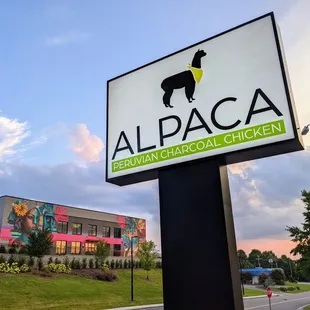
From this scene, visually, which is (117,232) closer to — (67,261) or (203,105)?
(67,261)

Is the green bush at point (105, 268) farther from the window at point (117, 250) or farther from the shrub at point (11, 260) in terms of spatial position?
the shrub at point (11, 260)

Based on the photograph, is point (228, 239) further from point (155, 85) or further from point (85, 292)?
point (85, 292)

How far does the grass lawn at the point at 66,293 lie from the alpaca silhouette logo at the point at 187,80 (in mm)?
22448

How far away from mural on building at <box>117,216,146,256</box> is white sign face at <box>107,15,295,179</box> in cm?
5271

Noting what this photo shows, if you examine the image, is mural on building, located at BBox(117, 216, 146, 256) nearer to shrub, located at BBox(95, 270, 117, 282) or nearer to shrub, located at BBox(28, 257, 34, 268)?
shrub, located at BBox(95, 270, 117, 282)

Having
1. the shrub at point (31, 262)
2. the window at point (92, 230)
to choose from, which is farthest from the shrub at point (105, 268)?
the shrub at point (31, 262)

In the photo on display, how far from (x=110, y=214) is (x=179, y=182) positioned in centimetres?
5191

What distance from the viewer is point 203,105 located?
6.82m

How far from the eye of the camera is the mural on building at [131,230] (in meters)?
58.8

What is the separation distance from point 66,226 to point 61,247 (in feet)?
10.7

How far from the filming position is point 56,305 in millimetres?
24781

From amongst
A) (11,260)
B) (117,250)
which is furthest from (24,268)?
(117,250)

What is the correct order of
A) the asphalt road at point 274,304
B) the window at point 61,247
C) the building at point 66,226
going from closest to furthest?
the asphalt road at point 274,304
the building at point 66,226
the window at point 61,247

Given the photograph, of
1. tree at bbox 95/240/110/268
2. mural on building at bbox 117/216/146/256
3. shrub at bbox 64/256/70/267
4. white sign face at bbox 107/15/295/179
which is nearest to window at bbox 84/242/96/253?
tree at bbox 95/240/110/268
